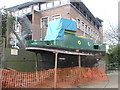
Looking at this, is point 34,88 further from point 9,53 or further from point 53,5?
point 53,5

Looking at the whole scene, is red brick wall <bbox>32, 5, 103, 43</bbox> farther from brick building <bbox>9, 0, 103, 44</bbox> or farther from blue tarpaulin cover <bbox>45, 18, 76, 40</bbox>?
blue tarpaulin cover <bbox>45, 18, 76, 40</bbox>

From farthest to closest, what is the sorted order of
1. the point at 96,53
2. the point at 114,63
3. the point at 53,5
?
the point at 114,63 → the point at 53,5 → the point at 96,53

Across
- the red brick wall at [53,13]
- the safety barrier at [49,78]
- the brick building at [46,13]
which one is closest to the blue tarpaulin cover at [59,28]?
the safety barrier at [49,78]

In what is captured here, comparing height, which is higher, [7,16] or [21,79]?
[7,16]

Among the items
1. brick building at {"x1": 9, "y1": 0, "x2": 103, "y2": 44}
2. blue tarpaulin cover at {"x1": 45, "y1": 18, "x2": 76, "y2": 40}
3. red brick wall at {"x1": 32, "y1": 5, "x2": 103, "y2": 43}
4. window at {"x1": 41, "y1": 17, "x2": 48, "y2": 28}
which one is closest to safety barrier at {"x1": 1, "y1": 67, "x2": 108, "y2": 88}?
blue tarpaulin cover at {"x1": 45, "y1": 18, "x2": 76, "y2": 40}

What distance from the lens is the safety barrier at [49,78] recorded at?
20.5 ft

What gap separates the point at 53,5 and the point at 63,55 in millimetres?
11335

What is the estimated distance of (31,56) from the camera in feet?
37.5

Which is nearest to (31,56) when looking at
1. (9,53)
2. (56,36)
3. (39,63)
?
(39,63)

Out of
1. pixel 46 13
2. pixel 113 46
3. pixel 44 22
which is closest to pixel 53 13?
pixel 46 13

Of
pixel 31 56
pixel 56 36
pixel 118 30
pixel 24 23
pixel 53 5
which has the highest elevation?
pixel 53 5

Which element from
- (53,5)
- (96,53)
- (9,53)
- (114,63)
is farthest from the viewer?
(114,63)

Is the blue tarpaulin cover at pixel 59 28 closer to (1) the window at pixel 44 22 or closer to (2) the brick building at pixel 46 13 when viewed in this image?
(2) the brick building at pixel 46 13

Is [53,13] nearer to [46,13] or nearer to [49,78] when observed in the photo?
[46,13]
